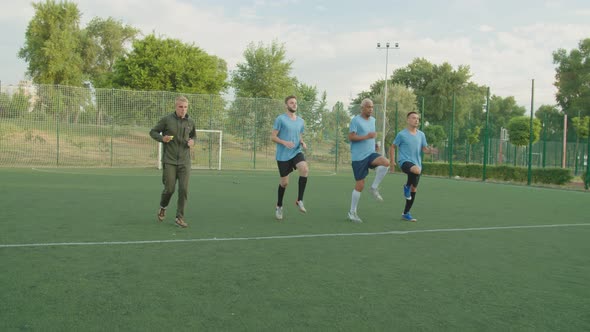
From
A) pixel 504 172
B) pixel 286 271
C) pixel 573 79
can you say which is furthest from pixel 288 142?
pixel 573 79

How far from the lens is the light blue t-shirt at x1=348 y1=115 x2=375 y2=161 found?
306 inches

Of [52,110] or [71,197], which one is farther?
[52,110]

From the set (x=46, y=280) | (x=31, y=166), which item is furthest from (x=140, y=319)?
(x=31, y=166)

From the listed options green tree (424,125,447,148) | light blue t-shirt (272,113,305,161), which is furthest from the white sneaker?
green tree (424,125,447,148)

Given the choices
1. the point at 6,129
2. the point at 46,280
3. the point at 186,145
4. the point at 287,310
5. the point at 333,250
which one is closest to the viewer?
the point at 287,310

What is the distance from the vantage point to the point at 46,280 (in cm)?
392

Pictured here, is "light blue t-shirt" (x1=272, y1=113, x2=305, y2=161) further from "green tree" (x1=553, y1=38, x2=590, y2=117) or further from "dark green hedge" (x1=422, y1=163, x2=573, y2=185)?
"green tree" (x1=553, y1=38, x2=590, y2=117)

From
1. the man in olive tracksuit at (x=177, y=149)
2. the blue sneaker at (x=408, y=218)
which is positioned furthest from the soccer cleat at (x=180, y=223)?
the blue sneaker at (x=408, y=218)

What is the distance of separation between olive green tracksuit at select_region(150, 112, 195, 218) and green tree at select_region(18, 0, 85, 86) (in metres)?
35.2

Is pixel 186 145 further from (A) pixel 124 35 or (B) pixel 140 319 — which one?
(A) pixel 124 35

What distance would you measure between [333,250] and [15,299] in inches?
119

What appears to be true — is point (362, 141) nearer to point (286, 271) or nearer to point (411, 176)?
point (411, 176)

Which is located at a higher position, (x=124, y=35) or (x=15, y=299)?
(x=124, y=35)

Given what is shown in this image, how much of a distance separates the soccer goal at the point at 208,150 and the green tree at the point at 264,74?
57.6ft
